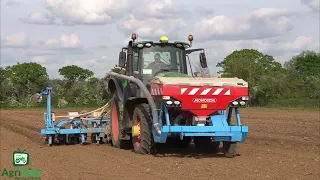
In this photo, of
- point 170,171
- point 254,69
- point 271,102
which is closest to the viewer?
point 170,171

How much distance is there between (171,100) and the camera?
9164mm

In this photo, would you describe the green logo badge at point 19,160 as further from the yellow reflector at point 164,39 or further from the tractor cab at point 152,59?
A: the yellow reflector at point 164,39

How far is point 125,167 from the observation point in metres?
8.30

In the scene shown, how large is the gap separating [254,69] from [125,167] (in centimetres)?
5209

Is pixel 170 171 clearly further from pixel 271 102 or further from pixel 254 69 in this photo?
pixel 254 69

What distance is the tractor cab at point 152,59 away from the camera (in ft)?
35.6

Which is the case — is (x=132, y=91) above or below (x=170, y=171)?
above

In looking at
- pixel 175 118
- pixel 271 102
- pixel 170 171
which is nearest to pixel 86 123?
pixel 175 118

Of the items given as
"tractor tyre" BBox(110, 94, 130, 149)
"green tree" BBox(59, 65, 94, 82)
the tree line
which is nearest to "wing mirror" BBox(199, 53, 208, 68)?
"tractor tyre" BBox(110, 94, 130, 149)

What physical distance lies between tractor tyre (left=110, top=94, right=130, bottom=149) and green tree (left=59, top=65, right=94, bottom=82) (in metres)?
71.9

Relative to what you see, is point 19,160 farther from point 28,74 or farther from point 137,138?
point 28,74

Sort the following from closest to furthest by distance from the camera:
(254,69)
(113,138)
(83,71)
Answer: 1. (113,138)
2. (254,69)
3. (83,71)

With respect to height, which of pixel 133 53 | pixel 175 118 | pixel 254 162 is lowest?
pixel 254 162

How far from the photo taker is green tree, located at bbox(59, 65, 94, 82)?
8415 centimetres
